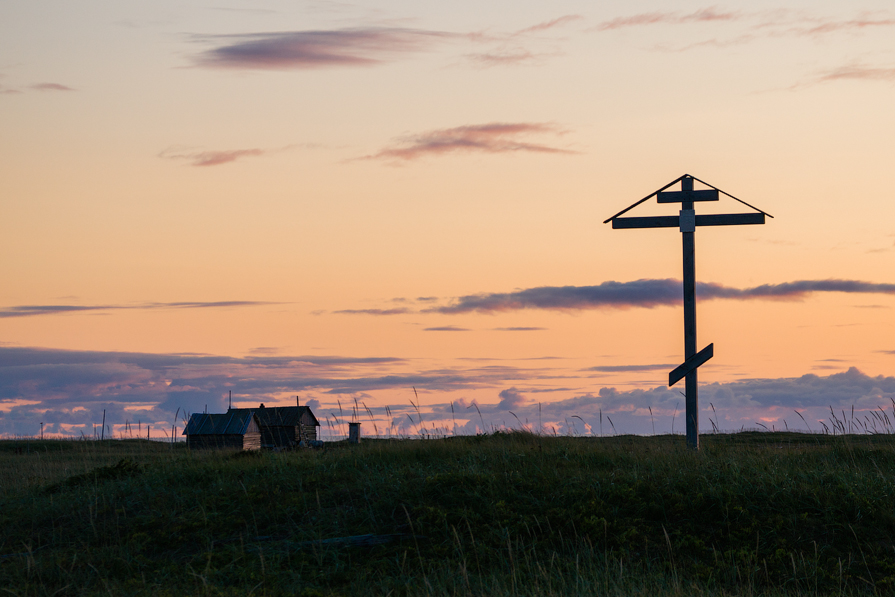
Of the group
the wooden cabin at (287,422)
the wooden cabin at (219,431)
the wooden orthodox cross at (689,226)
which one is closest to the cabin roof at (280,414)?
the wooden cabin at (287,422)

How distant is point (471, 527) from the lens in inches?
387

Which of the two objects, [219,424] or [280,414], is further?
[280,414]

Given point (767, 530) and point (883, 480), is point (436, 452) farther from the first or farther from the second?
point (883, 480)

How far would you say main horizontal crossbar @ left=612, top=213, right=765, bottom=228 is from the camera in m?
16.2

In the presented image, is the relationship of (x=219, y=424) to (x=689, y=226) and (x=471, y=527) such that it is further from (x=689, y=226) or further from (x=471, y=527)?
(x=471, y=527)

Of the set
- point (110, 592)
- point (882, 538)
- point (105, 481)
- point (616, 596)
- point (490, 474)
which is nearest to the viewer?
point (616, 596)

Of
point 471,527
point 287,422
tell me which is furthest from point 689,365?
point 287,422

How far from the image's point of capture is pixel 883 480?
1134 centimetres

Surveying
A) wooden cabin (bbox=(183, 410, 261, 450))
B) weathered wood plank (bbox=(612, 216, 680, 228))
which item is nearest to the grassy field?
weathered wood plank (bbox=(612, 216, 680, 228))

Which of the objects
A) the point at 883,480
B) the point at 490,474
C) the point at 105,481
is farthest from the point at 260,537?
the point at 883,480

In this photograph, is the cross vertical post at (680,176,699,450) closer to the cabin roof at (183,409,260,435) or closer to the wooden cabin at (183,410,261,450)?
the wooden cabin at (183,410,261,450)

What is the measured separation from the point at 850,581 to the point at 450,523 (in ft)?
16.4

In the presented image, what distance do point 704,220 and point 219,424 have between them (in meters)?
34.2

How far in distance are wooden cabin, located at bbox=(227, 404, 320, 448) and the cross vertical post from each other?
30836 mm
